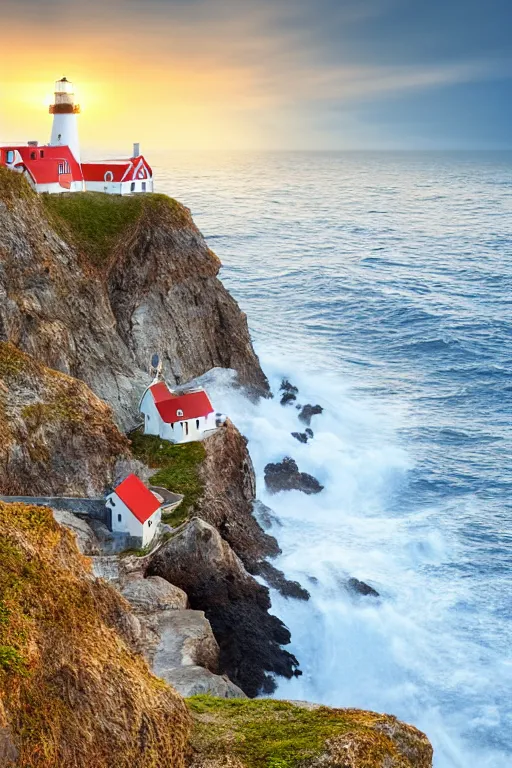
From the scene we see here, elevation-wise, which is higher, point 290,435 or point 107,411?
point 107,411

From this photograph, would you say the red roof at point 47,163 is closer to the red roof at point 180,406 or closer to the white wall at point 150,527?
the red roof at point 180,406

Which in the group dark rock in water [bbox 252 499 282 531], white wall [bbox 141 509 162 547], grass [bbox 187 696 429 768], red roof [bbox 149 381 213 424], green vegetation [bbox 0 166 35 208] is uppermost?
green vegetation [bbox 0 166 35 208]

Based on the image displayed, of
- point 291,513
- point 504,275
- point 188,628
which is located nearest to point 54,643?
point 188,628

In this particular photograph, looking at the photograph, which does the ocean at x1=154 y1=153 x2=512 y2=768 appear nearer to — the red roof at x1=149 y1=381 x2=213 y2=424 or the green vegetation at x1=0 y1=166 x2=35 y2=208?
the red roof at x1=149 y1=381 x2=213 y2=424

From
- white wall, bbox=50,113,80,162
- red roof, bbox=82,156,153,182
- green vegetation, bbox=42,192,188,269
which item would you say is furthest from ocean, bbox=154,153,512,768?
white wall, bbox=50,113,80,162

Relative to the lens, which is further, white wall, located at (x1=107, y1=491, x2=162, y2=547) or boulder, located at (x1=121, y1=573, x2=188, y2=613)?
white wall, located at (x1=107, y1=491, x2=162, y2=547)

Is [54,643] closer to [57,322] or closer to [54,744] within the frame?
[54,744]
